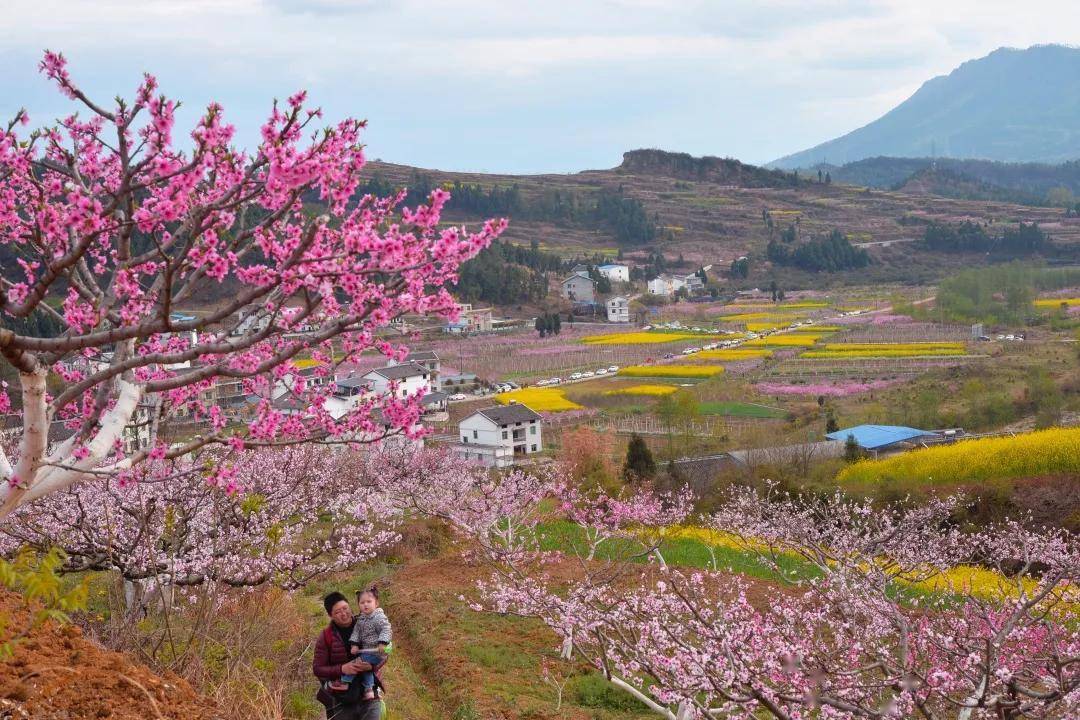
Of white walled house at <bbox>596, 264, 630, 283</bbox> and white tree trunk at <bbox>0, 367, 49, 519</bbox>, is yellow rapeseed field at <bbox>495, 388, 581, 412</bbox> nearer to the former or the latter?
white tree trunk at <bbox>0, 367, 49, 519</bbox>

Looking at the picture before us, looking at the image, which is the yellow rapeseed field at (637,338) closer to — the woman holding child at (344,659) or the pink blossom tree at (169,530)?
the pink blossom tree at (169,530)

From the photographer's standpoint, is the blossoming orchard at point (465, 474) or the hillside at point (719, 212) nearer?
the blossoming orchard at point (465, 474)

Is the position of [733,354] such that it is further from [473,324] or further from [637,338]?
[473,324]

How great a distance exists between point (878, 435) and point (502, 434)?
14.6m

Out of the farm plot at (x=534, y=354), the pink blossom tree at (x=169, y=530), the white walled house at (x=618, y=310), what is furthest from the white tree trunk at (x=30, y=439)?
the white walled house at (x=618, y=310)

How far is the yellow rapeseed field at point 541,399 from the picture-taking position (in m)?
44.8

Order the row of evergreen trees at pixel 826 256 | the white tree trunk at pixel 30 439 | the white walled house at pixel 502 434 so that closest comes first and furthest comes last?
the white tree trunk at pixel 30 439
the white walled house at pixel 502 434
the row of evergreen trees at pixel 826 256

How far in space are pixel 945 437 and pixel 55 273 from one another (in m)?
33.5

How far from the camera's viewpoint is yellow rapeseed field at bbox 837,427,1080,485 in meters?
24.1

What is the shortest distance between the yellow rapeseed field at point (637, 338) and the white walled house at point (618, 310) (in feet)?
38.7

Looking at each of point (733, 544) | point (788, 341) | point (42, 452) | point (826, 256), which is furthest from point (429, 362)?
point (826, 256)

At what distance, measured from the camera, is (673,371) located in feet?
176

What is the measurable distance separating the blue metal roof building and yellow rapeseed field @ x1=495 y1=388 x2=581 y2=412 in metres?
15.0

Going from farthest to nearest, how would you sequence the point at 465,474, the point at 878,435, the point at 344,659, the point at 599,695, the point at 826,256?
the point at 826,256 → the point at 878,435 → the point at 465,474 → the point at 599,695 → the point at 344,659
